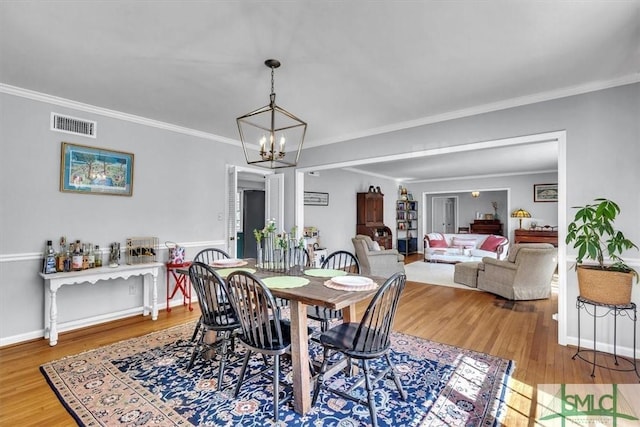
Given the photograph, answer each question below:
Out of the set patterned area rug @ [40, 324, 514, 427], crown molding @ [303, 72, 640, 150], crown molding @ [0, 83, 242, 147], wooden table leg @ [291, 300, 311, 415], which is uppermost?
crown molding @ [303, 72, 640, 150]

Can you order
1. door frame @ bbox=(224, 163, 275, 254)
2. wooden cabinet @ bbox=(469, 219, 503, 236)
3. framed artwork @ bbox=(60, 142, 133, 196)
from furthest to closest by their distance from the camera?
wooden cabinet @ bbox=(469, 219, 503, 236) < door frame @ bbox=(224, 163, 275, 254) < framed artwork @ bbox=(60, 142, 133, 196)

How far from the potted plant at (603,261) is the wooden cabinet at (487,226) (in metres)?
7.72

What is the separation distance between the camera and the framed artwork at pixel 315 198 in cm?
693

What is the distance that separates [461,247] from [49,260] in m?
8.81

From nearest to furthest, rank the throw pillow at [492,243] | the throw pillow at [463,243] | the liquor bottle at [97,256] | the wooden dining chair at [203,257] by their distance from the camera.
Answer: the wooden dining chair at [203,257], the liquor bottle at [97,256], the throw pillow at [492,243], the throw pillow at [463,243]

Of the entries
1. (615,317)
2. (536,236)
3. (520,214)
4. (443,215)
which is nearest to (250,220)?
(615,317)

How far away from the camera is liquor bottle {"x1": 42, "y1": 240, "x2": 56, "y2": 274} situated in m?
3.21

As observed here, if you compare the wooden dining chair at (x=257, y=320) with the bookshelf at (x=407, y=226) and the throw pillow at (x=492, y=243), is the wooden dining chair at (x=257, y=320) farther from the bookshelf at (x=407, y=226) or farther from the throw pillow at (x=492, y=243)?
the bookshelf at (x=407, y=226)

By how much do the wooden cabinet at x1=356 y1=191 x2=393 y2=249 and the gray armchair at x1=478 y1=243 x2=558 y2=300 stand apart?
3.65 m

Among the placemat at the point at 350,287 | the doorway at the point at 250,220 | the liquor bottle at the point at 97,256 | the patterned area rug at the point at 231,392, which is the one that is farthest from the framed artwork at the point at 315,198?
the placemat at the point at 350,287

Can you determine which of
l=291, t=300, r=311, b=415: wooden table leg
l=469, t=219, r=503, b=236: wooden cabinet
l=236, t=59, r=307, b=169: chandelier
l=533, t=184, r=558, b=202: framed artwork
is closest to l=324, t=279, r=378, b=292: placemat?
l=291, t=300, r=311, b=415: wooden table leg

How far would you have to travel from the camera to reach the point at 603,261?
2.97m

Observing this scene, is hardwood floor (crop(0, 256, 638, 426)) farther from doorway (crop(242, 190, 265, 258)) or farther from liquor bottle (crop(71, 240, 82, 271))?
doorway (crop(242, 190, 265, 258))

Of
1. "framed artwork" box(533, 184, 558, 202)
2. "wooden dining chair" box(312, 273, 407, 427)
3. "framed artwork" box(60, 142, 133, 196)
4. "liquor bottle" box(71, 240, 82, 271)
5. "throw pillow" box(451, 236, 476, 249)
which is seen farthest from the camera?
"throw pillow" box(451, 236, 476, 249)
